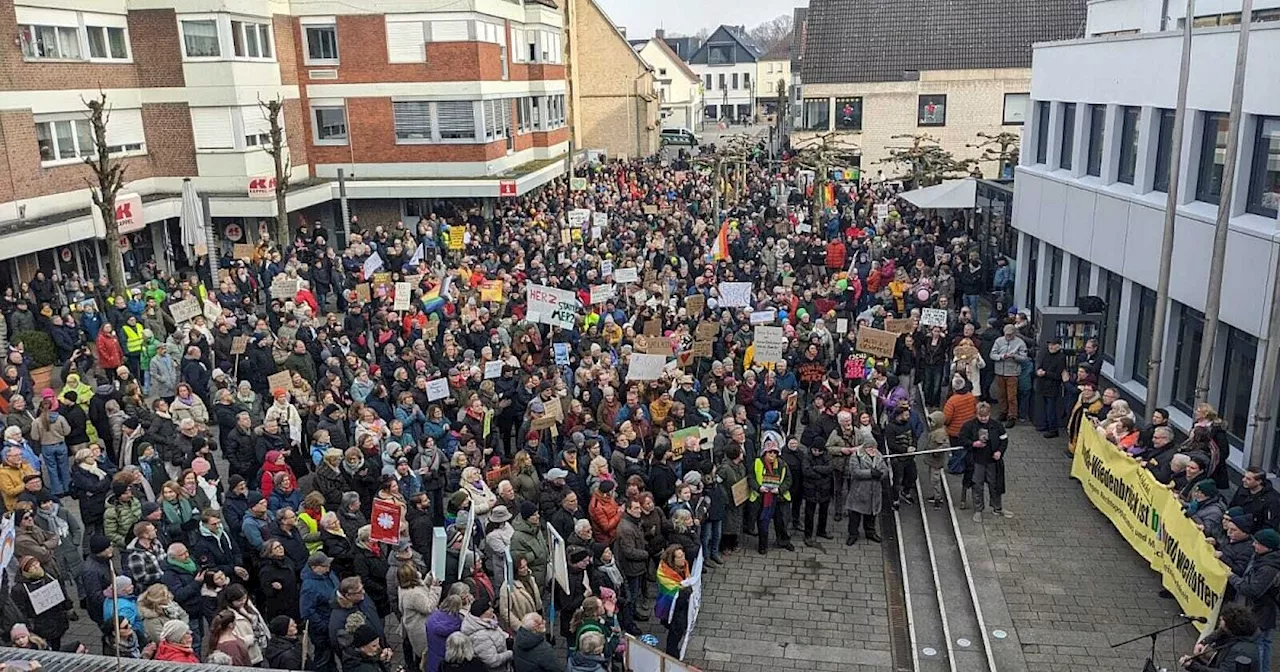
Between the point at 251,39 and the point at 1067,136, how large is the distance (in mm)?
23568

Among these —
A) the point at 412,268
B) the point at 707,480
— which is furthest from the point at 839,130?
the point at 707,480

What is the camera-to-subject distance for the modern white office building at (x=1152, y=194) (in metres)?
13.4

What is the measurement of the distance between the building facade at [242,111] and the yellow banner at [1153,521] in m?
21.5

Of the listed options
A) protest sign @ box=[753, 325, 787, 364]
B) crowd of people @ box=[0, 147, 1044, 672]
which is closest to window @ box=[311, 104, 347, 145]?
crowd of people @ box=[0, 147, 1044, 672]

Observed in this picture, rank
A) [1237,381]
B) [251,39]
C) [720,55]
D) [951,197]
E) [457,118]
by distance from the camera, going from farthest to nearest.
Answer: [720,55]
[457,118]
[251,39]
[951,197]
[1237,381]

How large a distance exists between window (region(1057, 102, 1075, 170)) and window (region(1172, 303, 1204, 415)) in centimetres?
615

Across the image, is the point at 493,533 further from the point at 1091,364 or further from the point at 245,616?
the point at 1091,364

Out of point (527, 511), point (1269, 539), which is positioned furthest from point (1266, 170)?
point (527, 511)

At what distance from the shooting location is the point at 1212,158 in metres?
15.0

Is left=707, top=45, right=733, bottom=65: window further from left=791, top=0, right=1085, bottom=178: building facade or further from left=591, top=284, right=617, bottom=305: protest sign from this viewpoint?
left=591, top=284, right=617, bottom=305: protest sign

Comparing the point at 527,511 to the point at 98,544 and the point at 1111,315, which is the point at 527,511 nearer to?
the point at 98,544

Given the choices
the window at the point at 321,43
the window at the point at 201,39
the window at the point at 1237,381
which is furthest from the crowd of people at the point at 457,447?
the window at the point at 321,43

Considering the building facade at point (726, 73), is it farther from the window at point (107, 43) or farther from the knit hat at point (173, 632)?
the knit hat at point (173, 632)

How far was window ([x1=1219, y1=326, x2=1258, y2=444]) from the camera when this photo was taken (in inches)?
536
